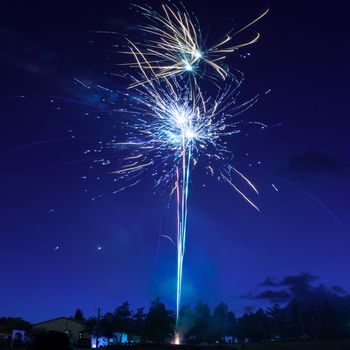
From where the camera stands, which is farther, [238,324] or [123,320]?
[238,324]

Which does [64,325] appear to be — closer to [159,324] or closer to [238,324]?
[159,324]

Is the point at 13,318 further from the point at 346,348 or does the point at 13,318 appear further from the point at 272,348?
the point at 346,348

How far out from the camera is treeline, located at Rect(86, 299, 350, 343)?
2881 inches

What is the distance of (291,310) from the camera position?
120 meters

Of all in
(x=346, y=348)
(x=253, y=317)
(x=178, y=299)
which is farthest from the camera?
(x=253, y=317)

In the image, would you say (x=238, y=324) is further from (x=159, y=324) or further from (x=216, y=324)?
(x=159, y=324)

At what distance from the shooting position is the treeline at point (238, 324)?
73.2 m

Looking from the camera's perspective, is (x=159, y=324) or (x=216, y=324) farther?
(x=216, y=324)

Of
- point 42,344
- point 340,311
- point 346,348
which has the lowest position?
point 42,344

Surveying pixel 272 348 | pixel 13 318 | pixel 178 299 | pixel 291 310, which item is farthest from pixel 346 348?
pixel 291 310

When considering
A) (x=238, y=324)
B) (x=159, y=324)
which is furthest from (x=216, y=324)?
(x=159, y=324)

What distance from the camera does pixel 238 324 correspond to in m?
115

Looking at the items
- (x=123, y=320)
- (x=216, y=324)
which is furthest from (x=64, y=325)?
(x=216, y=324)

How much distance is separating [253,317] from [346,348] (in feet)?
229
